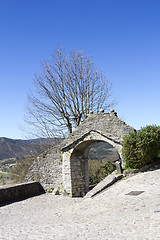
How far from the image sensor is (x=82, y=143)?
12.3 meters

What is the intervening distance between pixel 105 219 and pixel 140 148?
4892 millimetres

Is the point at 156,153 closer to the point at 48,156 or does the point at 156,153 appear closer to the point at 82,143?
the point at 82,143

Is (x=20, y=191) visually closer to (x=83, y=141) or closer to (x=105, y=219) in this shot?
(x=83, y=141)

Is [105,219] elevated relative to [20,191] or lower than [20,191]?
lower

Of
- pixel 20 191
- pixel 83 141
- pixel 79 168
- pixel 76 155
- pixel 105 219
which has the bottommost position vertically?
pixel 105 219

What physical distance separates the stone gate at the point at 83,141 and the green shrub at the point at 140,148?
2.95ft

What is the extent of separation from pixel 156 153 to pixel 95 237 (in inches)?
260

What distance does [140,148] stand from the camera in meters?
9.87

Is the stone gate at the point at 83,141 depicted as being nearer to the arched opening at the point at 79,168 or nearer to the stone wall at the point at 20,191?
the arched opening at the point at 79,168

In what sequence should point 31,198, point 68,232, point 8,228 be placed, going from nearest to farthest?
point 68,232 → point 8,228 → point 31,198

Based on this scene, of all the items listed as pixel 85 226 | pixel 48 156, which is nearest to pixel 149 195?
pixel 85 226

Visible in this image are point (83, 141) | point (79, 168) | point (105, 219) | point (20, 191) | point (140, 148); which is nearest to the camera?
point (105, 219)

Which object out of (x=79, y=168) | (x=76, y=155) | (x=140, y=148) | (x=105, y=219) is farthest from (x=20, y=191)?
(x=105, y=219)

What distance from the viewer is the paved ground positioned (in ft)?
15.3
